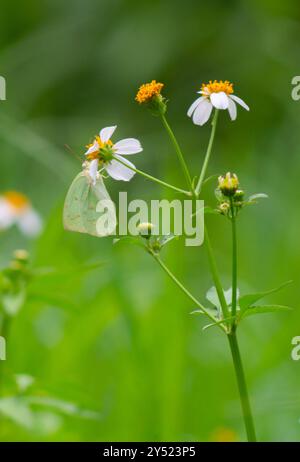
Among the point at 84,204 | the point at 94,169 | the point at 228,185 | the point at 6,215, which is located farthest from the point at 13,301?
the point at 6,215

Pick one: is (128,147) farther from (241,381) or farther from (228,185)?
(241,381)

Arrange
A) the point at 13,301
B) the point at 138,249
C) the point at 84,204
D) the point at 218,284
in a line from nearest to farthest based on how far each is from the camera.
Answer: the point at 218,284 < the point at 84,204 < the point at 13,301 < the point at 138,249

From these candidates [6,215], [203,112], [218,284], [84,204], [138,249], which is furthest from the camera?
[138,249]

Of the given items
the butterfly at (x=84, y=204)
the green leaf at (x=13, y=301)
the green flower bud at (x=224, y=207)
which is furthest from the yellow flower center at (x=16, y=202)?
the green flower bud at (x=224, y=207)

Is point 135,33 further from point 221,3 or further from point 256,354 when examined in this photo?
point 256,354

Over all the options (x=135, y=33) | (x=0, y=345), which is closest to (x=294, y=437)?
(x=0, y=345)

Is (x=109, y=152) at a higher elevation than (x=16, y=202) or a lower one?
lower

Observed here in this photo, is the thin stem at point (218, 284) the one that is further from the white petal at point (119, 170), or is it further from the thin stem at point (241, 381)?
the white petal at point (119, 170)
